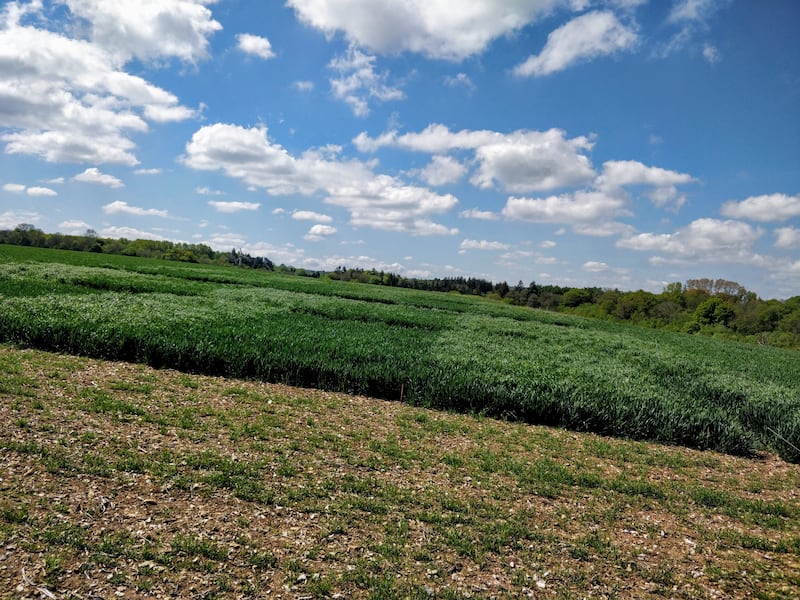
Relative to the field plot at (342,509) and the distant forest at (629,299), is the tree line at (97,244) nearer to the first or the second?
the distant forest at (629,299)

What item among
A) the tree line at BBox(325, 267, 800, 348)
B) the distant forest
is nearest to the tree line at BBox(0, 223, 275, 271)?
the distant forest

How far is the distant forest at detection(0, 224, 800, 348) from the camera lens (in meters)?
71.1

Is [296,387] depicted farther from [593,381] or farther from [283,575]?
[593,381]

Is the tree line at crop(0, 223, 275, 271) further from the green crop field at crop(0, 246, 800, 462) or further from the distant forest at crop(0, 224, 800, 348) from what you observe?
the green crop field at crop(0, 246, 800, 462)

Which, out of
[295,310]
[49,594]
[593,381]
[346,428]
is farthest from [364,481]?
[295,310]

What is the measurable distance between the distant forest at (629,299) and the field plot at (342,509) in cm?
7199

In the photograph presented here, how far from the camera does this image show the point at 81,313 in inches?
609

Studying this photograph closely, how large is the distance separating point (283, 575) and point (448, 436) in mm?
5729

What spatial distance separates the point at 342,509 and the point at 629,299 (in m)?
103

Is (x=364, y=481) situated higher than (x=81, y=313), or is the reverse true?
(x=81, y=313)

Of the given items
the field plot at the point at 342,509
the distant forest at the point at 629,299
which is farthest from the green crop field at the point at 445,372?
the distant forest at the point at 629,299

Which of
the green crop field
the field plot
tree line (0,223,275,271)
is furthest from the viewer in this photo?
tree line (0,223,275,271)

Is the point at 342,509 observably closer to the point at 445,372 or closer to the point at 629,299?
the point at 445,372

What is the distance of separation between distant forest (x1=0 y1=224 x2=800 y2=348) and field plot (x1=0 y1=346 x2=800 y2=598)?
236 feet
